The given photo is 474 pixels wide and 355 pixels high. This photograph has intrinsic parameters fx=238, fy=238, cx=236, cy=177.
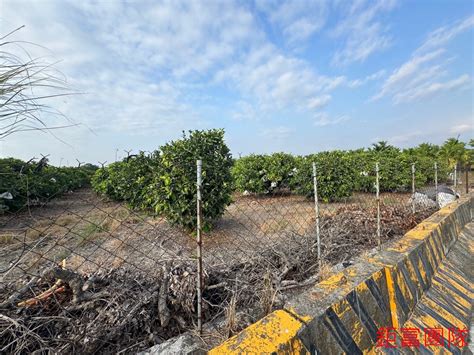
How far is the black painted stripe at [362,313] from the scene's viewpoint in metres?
1.31

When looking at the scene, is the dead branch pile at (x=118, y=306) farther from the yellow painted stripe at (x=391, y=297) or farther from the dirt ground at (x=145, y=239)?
the dirt ground at (x=145, y=239)

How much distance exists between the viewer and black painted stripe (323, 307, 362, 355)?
117 cm

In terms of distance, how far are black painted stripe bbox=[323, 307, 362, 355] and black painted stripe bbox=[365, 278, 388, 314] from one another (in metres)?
0.34

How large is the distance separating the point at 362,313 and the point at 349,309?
124 millimetres

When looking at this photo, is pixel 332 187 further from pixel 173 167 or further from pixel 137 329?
pixel 137 329

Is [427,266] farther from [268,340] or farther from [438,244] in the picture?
[268,340]

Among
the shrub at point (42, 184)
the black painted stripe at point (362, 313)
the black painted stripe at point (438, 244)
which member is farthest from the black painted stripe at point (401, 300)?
the shrub at point (42, 184)

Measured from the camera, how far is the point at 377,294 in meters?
1.46

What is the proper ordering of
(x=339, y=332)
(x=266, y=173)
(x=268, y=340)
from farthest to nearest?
(x=266, y=173) < (x=339, y=332) < (x=268, y=340)

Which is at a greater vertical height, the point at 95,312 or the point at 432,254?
the point at 95,312

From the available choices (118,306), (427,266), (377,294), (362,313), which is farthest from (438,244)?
(118,306)

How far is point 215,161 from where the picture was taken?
5.18m

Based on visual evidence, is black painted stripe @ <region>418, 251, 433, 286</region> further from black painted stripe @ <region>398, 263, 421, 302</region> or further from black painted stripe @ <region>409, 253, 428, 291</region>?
black painted stripe @ <region>398, 263, 421, 302</region>

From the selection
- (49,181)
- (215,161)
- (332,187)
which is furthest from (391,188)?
(49,181)
